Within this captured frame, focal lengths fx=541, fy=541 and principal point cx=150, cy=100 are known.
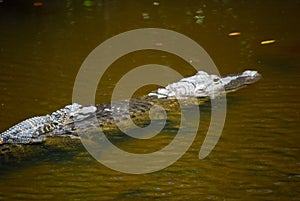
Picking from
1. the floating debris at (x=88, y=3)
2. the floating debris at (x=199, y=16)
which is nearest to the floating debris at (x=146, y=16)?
the floating debris at (x=199, y=16)

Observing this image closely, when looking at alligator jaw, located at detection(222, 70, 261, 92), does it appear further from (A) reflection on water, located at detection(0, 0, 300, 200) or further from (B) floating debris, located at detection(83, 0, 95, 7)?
(B) floating debris, located at detection(83, 0, 95, 7)

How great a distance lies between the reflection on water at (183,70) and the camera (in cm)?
495

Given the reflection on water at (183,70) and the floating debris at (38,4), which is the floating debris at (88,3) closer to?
the reflection on water at (183,70)

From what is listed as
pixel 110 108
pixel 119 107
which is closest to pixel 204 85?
pixel 119 107

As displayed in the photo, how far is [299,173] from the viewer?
5.05 m

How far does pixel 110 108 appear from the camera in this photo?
256 inches

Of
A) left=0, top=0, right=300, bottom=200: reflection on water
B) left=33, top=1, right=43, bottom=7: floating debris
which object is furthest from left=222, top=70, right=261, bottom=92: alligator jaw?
left=33, top=1, right=43, bottom=7: floating debris

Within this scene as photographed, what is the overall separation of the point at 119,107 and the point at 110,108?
0.12 m

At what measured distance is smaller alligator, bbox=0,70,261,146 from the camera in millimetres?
5869

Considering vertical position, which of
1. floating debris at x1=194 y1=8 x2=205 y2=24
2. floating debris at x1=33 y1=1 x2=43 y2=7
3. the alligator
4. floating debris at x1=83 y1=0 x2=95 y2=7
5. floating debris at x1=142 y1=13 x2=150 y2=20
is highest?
floating debris at x1=33 y1=1 x2=43 y2=7

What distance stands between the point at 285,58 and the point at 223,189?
3.83m

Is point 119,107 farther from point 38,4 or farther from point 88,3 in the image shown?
point 38,4

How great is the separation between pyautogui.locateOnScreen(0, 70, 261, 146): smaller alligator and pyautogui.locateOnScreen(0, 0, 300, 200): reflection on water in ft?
0.78

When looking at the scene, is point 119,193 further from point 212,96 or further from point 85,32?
point 85,32
